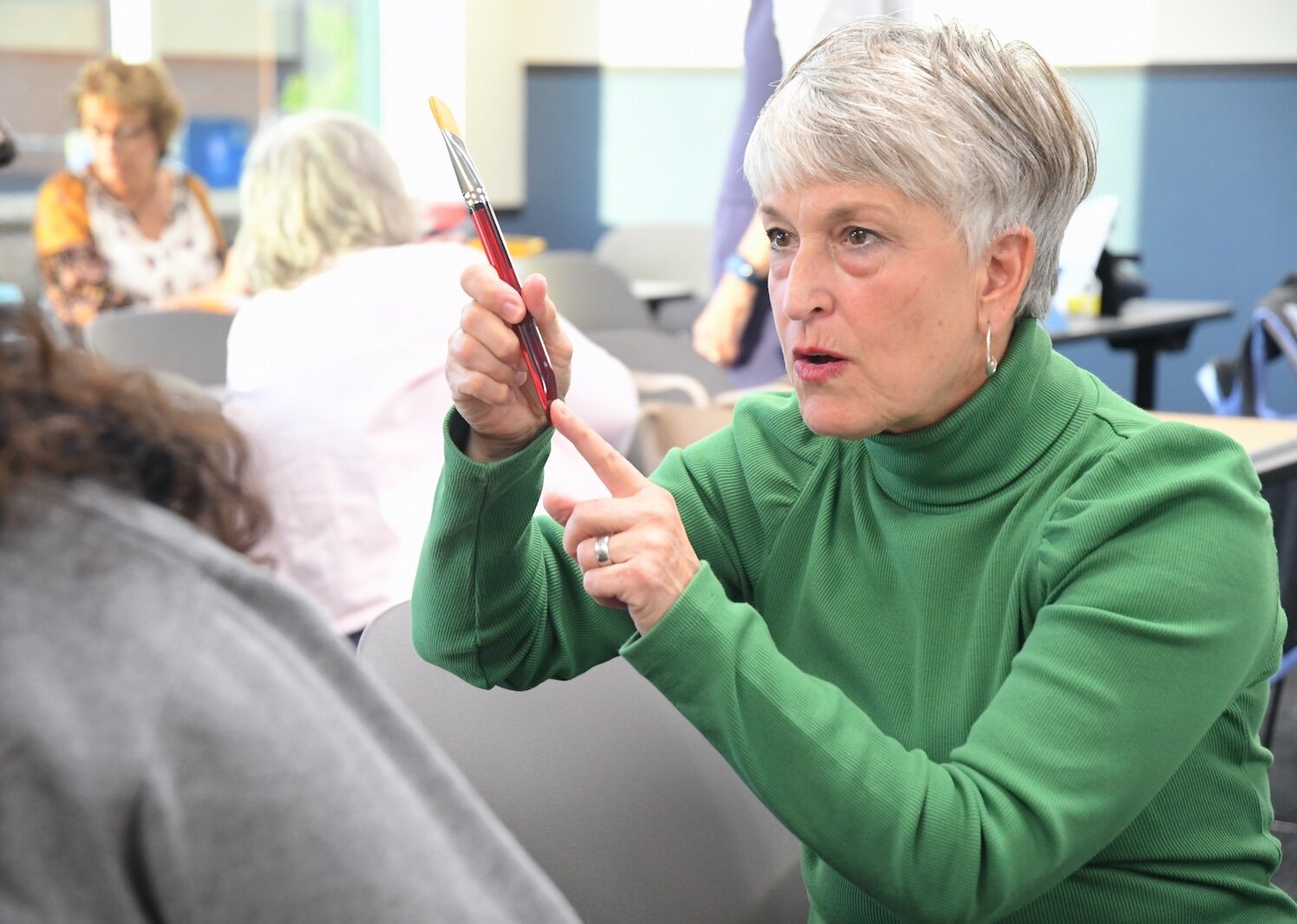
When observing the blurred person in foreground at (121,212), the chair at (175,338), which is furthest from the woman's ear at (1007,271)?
the blurred person in foreground at (121,212)

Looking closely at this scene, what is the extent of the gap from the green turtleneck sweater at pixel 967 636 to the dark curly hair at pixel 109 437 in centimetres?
39

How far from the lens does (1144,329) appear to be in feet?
15.3

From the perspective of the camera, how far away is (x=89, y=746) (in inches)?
19.3

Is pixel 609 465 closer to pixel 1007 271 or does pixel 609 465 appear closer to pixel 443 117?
pixel 443 117

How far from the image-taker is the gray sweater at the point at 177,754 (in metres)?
0.49

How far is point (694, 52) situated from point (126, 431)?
7652 mm

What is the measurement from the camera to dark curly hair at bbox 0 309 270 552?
1.79ft

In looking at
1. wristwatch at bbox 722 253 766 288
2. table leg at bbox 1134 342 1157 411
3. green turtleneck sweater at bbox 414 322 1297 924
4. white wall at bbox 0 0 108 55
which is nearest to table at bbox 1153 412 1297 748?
wristwatch at bbox 722 253 766 288

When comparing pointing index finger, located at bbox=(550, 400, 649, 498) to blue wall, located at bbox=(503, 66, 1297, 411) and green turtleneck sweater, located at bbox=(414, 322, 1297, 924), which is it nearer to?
green turtleneck sweater, located at bbox=(414, 322, 1297, 924)

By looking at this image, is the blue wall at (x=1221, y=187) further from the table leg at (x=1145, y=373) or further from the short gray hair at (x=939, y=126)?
the short gray hair at (x=939, y=126)

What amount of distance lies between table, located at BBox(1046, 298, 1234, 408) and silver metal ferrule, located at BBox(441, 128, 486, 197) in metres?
3.38

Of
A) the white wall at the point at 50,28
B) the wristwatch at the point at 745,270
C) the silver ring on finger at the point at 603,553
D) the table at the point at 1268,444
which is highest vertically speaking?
the white wall at the point at 50,28

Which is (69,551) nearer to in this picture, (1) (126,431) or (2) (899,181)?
(1) (126,431)

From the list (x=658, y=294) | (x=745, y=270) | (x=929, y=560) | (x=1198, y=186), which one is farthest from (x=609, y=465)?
(x=1198, y=186)
